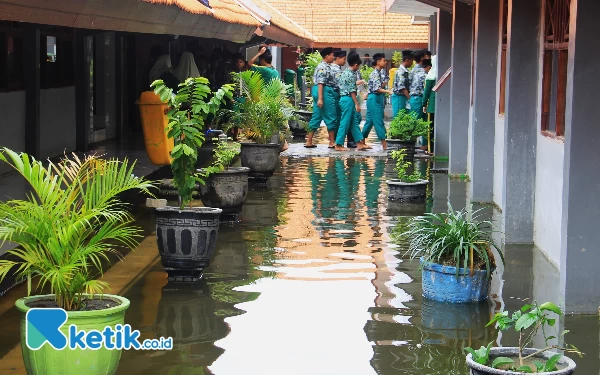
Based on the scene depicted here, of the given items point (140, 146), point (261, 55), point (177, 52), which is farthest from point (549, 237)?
point (177, 52)

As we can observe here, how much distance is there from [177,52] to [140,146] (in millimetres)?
6763

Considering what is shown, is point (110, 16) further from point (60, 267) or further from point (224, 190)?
point (60, 267)

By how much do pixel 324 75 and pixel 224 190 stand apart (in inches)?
377

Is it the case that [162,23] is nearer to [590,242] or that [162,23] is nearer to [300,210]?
[300,210]

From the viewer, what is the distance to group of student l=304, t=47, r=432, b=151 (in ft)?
68.9

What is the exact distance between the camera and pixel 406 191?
1402 centimetres

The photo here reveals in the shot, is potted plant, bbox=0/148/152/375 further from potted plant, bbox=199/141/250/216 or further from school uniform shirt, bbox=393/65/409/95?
school uniform shirt, bbox=393/65/409/95

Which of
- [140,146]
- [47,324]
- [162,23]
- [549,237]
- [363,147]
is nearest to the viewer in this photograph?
[47,324]

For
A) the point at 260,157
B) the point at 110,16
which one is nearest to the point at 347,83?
the point at 260,157

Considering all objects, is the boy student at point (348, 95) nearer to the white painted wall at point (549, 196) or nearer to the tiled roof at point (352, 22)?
the white painted wall at point (549, 196)

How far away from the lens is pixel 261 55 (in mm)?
23328

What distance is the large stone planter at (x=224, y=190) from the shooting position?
11.9m

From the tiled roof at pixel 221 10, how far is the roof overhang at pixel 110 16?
12 cm

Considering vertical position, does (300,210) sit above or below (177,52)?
below
